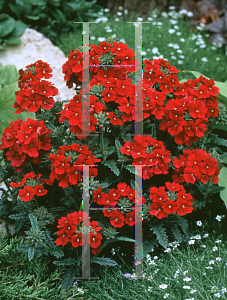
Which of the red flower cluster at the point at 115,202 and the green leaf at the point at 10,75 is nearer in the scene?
the red flower cluster at the point at 115,202

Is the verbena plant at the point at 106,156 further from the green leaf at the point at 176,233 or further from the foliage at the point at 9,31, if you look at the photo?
the foliage at the point at 9,31

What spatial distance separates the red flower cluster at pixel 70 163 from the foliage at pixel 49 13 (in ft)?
11.5

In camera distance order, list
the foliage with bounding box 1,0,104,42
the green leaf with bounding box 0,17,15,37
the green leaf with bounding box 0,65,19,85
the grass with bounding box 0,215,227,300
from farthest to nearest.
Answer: the foliage with bounding box 1,0,104,42 → the green leaf with bounding box 0,17,15,37 → the green leaf with bounding box 0,65,19,85 → the grass with bounding box 0,215,227,300

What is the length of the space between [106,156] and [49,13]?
12.9ft

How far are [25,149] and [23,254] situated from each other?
705mm

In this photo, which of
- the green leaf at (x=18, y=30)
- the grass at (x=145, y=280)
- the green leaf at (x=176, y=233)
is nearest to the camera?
the grass at (x=145, y=280)

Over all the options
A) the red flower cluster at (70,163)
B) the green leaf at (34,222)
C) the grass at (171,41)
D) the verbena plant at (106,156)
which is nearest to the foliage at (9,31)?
the grass at (171,41)

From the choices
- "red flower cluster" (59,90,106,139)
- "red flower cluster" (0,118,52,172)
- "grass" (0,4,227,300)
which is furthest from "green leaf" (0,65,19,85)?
"grass" (0,4,227,300)

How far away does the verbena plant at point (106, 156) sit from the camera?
177 centimetres

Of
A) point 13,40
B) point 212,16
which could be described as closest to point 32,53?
point 13,40

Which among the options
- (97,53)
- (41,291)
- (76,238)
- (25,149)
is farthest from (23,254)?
(97,53)

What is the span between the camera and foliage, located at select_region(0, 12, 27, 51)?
4.23 metres

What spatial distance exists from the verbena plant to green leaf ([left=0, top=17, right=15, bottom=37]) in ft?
7.98

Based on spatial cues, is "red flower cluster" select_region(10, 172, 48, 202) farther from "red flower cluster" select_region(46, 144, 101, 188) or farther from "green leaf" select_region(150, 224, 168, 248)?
"green leaf" select_region(150, 224, 168, 248)
